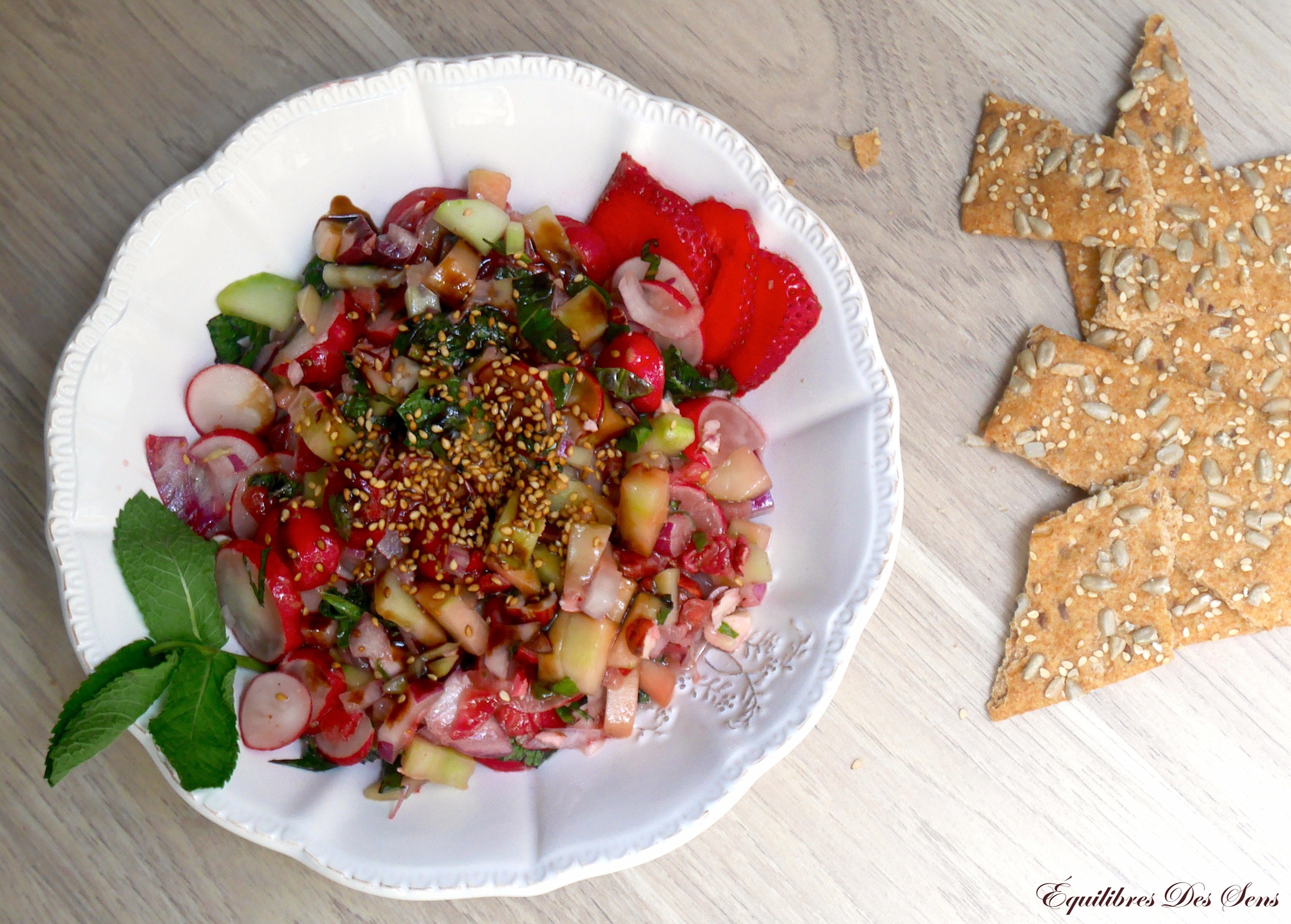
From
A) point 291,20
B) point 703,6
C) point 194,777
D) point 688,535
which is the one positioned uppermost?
point 703,6

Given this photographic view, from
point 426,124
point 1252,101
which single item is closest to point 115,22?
point 426,124

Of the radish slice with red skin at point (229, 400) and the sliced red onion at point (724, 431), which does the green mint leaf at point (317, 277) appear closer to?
the radish slice with red skin at point (229, 400)

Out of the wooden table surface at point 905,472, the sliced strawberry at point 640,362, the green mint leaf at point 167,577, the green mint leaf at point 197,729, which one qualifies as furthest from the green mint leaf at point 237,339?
the sliced strawberry at point 640,362

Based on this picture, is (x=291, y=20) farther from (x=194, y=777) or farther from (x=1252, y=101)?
(x=1252, y=101)

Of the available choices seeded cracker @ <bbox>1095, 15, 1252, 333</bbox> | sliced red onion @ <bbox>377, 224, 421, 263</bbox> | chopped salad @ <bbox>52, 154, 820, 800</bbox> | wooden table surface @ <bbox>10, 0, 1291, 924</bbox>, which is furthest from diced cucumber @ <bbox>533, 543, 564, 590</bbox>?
seeded cracker @ <bbox>1095, 15, 1252, 333</bbox>

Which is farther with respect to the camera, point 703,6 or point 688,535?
point 703,6

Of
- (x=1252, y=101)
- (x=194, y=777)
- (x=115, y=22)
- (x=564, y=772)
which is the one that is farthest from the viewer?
(x=1252, y=101)

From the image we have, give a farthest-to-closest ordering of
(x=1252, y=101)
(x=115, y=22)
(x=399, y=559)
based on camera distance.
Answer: (x=1252, y=101), (x=115, y=22), (x=399, y=559)

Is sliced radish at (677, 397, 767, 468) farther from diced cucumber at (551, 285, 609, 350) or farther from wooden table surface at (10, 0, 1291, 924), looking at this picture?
wooden table surface at (10, 0, 1291, 924)
